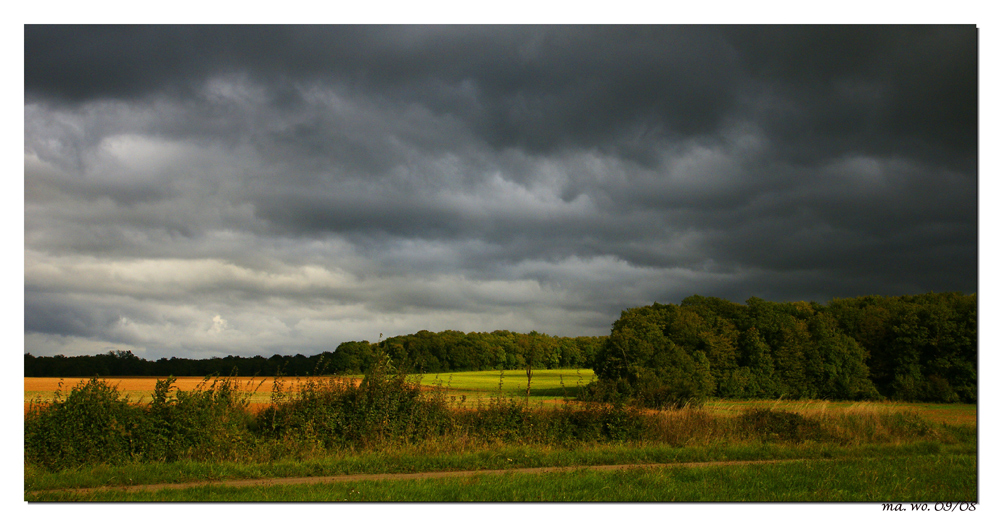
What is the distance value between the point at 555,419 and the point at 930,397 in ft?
117

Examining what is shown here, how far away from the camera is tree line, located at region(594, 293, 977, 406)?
36.7m

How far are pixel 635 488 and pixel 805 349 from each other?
37.1 m

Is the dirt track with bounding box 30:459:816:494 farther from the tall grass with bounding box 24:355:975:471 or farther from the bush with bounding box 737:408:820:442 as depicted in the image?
the bush with bounding box 737:408:820:442

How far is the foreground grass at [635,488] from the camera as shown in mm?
8867

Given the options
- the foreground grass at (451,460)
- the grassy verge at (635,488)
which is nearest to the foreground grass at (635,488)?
the grassy verge at (635,488)

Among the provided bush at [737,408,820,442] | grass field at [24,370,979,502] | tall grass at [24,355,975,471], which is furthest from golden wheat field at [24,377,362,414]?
bush at [737,408,820,442]

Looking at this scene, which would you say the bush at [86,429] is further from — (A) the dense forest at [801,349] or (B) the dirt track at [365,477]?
(A) the dense forest at [801,349]

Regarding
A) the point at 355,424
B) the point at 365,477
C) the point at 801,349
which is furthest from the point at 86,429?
the point at 801,349

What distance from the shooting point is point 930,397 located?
3778cm

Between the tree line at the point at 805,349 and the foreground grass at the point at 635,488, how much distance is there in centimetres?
2414

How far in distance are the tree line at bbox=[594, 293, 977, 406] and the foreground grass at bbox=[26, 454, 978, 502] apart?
24.1 metres

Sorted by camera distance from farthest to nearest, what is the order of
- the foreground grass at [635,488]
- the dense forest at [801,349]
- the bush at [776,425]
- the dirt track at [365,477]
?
1. the dense forest at [801,349]
2. the bush at [776,425]
3. the dirt track at [365,477]
4. the foreground grass at [635,488]

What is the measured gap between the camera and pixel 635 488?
372 inches

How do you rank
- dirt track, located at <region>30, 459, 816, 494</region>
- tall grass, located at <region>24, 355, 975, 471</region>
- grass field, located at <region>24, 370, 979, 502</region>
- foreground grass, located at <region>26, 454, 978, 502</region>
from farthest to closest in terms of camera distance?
tall grass, located at <region>24, 355, 975, 471</region>
dirt track, located at <region>30, 459, 816, 494</region>
grass field, located at <region>24, 370, 979, 502</region>
foreground grass, located at <region>26, 454, 978, 502</region>
